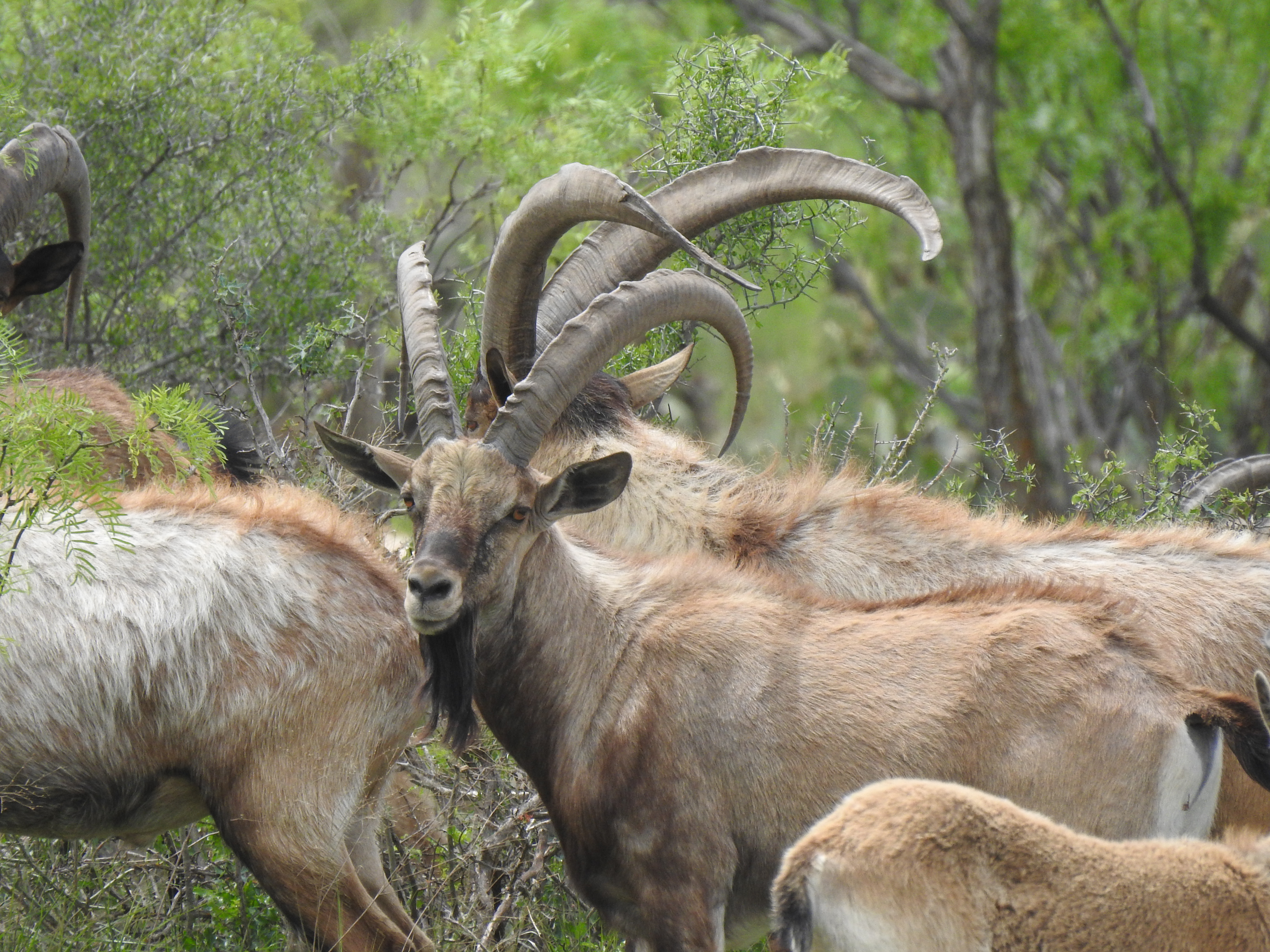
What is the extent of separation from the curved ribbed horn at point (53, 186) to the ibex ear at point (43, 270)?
68mm

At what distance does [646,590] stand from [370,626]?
3.52ft

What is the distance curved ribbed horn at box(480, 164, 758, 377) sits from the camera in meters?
5.96

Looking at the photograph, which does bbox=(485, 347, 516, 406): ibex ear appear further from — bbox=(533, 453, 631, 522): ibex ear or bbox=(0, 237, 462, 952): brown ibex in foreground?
bbox=(0, 237, 462, 952): brown ibex in foreground

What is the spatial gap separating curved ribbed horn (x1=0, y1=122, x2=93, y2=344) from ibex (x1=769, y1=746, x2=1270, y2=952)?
615cm

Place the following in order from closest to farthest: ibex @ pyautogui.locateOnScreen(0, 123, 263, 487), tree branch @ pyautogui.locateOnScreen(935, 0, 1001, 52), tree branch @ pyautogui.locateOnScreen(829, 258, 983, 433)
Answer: ibex @ pyautogui.locateOnScreen(0, 123, 263, 487) → tree branch @ pyautogui.locateOnScreen(935, 0, 1001, 52) → tree branch @ pyautogui.locateOnScreen(829, 258, 983, 433)

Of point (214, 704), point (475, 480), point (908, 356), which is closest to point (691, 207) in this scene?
point (475, 480)

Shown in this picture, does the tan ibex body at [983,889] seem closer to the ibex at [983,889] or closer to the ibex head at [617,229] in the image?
the ibex at [983,889]

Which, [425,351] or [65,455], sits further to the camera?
[425,351]

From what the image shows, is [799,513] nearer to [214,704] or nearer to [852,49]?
[214,704]

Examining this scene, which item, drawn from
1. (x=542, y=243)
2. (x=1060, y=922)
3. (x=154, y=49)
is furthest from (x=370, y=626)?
(x=154, y=49)

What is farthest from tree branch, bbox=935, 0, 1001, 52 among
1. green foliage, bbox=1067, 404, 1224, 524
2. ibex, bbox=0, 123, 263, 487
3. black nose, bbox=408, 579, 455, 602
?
black nose, bbox=408, 579, 455, 602

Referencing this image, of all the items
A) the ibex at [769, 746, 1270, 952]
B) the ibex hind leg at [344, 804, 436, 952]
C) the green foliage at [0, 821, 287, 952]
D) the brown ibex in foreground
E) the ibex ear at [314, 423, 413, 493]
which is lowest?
the green foliage at [0, 821, 287, 952]

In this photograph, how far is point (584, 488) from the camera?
5328mm

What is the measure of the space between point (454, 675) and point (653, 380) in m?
2.31
